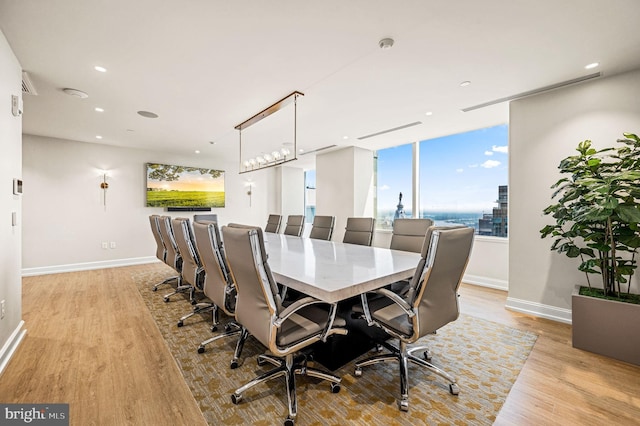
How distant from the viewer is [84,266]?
5.34m

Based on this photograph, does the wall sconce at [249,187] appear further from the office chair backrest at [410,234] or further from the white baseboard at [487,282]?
the white baseboard at [487,282]

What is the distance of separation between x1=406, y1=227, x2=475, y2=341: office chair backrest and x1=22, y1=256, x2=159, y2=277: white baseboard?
20.6 feet

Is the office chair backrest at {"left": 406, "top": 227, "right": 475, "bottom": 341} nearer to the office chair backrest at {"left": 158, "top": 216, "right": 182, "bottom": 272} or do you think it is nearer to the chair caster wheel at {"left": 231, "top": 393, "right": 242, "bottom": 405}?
the chair caster wheel at {"left": 231, "top": 393, "right": 242, "bottom": 405}

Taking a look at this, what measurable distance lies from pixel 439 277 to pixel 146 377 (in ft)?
7.05

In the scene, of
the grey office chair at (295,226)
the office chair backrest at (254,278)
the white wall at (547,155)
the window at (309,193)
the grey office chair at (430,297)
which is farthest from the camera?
the window at (309,193)

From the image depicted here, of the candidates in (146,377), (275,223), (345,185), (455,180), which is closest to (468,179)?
(455,180)

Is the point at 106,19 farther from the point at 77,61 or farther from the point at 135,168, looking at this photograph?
the point at 135,168

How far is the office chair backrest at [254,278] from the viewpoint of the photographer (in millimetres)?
1438

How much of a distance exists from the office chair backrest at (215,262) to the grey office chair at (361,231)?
201 cm

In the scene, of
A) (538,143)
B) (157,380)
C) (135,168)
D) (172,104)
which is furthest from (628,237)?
(135,168)

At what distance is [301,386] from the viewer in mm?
1820

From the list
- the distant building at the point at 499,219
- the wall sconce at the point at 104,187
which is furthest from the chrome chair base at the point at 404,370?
the wall sconce at the point at 104,187

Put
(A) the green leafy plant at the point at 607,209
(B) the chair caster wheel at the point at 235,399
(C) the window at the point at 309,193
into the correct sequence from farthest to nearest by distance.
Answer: (C) the window at the point at 309,193 < (A) the green leafy plant at the point at 607,209 < (B) the chair caster wheel at the point at 235,399

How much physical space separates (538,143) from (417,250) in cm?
189
